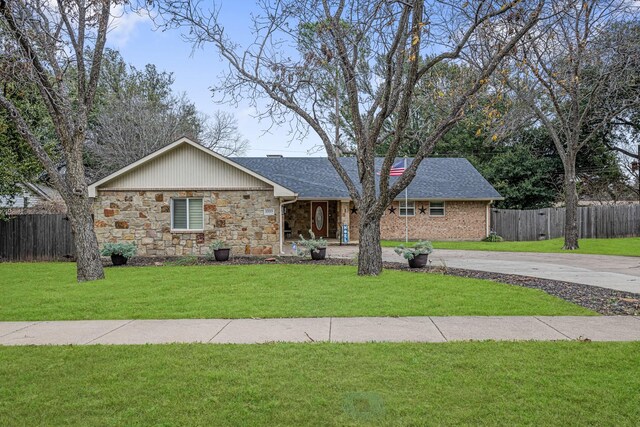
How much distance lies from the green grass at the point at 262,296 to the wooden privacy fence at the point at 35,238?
5.32 m

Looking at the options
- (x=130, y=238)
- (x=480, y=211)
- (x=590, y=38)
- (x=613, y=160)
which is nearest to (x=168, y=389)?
(x=130, y=238)

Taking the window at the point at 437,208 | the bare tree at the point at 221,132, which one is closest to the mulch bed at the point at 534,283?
the window at the point at 437,208

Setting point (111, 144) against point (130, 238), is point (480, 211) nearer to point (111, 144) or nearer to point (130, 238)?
point (130, 238)

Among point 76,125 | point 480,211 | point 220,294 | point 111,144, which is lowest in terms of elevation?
point 220,294

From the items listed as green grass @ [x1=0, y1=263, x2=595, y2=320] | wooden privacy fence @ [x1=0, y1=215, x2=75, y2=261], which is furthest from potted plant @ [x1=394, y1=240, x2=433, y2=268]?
wooden privacy fence @ [x1=0, y1=215, x2=75, y2=261]

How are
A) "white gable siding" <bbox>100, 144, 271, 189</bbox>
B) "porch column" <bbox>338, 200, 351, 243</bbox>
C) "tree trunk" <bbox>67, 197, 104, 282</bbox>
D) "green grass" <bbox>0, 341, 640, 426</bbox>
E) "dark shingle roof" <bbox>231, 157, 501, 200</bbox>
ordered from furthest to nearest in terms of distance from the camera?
"dark shingle roof" <bbox>231, 157, 501, 200</bbox>
"porch column" <bbox>338, 200, 351, 243</bbox>
"white gable siding" <bbox>100, 144, 271, 189</bbox>
"tree trunk" <bbox>67, 197, 104, 282</bbox>
"green grass" <bbox>0, 341, 640, 426</bbox>

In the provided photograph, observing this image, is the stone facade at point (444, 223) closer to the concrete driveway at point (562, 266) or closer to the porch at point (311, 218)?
the porch at point (311, 218)

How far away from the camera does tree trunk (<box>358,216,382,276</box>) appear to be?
35.9 ft

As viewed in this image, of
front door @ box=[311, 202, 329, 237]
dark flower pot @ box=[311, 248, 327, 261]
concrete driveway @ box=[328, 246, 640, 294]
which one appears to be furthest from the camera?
front door @ box=[311, 202, 329, 237]

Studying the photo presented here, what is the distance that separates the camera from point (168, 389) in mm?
3910

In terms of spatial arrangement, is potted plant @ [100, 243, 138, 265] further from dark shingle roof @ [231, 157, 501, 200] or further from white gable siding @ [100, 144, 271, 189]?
dark shingle roof @ [231, 157, 501, 200]

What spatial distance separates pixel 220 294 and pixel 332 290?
211 centimetres

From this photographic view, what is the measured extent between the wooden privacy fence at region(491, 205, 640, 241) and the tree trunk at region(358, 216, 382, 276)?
16674 millimetres

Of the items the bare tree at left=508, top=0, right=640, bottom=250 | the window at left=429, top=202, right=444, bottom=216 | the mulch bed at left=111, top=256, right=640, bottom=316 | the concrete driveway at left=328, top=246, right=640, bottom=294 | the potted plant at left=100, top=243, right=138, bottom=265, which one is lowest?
the concrete driveway at left=328, top=246, right=640, bottom=294
